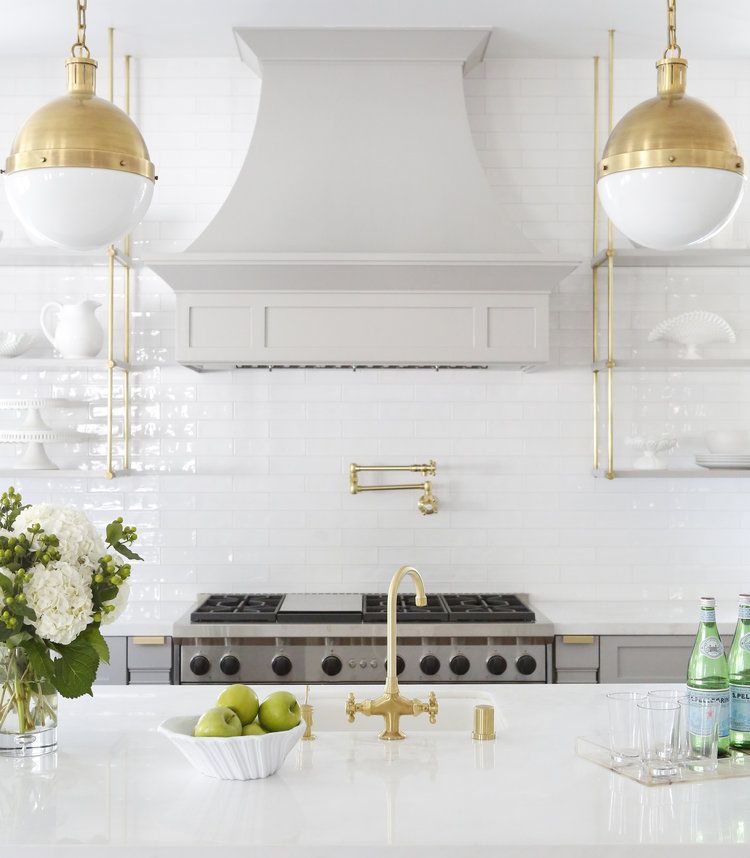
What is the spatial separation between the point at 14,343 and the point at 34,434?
1.32 ft

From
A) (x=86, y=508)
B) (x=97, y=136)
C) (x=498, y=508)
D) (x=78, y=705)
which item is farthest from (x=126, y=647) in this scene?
(x=97, y=136)

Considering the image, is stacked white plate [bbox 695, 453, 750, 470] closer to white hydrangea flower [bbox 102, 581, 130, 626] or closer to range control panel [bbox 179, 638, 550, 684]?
range control panel [bbox 179, 638, 550, 684]

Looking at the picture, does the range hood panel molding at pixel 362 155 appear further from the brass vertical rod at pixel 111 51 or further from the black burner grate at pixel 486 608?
the black burner grate at pixel 486 608

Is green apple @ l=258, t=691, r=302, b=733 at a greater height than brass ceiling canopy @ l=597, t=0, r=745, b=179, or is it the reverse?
brass ceiling canopy @ l=597, t=0, r=745, b=179

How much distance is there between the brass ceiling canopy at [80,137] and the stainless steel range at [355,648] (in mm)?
2081

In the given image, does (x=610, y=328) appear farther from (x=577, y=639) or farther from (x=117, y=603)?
(x=117, y=603)

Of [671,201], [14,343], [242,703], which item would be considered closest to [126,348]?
[14,343]

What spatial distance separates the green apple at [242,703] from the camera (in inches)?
76.0

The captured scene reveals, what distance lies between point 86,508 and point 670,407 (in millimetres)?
2587

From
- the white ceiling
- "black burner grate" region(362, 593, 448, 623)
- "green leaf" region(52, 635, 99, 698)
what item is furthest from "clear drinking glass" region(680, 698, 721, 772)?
the white ceiling

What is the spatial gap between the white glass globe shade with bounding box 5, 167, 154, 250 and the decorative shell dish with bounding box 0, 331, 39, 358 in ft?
7.25

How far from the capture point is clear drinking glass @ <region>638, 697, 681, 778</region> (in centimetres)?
187

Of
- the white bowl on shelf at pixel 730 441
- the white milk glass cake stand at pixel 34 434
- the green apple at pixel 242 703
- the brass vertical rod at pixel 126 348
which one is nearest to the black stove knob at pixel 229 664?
the brass vertical rod at pixel 126 348

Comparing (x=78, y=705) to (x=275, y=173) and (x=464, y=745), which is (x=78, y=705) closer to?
(x=464, y=745)
